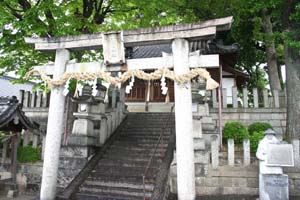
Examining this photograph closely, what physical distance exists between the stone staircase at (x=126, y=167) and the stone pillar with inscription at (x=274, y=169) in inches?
111

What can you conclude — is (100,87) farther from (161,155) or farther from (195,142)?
(195,142)

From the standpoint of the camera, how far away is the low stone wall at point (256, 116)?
35.8 ft

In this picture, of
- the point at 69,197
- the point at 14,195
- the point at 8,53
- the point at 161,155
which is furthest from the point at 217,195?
the point at 8,53

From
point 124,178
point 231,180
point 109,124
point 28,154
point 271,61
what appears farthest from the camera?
point 271,61

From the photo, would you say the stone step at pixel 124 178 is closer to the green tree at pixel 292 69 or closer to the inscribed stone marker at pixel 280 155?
the inscribed stone marker at pixel 280 155

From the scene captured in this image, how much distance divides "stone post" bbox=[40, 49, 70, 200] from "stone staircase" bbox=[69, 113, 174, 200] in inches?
32.5

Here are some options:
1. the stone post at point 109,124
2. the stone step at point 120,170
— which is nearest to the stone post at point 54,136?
the stone step at point 120,170

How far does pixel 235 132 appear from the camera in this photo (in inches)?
368

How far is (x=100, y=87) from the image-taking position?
8773 millimetres

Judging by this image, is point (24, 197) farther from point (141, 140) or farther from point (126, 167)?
point (141, 140)

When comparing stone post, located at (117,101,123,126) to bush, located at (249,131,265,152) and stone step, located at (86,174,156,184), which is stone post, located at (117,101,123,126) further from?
bush, located at (249,131,265,152)

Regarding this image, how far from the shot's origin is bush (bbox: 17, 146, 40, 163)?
351 inches

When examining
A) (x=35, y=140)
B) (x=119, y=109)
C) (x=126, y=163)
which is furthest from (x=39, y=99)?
(x=126, y=163)

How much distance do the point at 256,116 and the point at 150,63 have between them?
704cm
